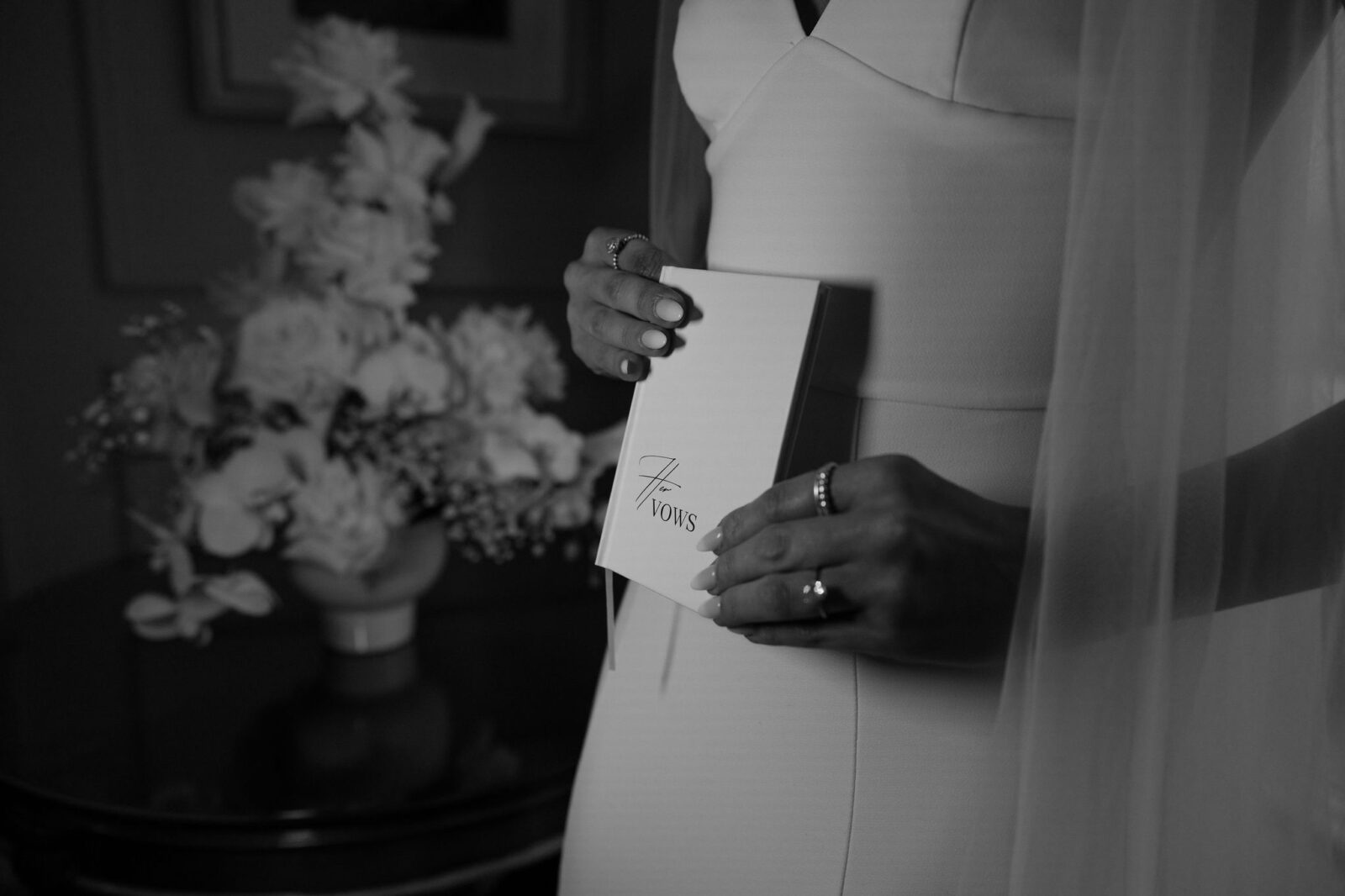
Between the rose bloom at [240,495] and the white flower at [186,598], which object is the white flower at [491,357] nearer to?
the rose bloom at [240,495]

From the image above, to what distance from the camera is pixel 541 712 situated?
1.08m

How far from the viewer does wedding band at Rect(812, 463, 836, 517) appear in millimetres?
543

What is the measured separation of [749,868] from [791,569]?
25cm

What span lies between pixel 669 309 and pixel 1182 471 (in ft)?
1.05

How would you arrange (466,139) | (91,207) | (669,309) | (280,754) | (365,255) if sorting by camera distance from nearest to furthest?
1. (669,309)
2. (280,754)
3. (365,255)
4. (466,139)
5. (91,207)

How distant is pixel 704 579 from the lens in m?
0.59

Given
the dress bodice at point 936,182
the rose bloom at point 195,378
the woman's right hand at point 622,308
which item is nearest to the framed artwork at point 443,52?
the rose bloom at point 195,378

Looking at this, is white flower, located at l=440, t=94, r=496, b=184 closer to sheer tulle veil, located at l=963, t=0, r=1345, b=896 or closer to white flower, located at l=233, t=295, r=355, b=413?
white flower, located at l=233, t=295, r=355, b=413

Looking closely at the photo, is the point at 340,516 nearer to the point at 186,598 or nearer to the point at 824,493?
the point at 186,598

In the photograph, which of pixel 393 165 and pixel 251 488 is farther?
pixel 393 165

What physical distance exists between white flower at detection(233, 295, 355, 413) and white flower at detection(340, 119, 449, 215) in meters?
0.18

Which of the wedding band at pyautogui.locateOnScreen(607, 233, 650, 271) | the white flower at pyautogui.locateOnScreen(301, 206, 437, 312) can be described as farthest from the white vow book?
the white flower at pyautogui.locateOnScreen(301, 206, 437, 312)

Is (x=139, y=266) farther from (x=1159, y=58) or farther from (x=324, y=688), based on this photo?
(x=1159, y=58)

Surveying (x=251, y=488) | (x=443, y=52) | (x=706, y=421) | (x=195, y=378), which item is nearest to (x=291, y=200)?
(x=195, y=378)
